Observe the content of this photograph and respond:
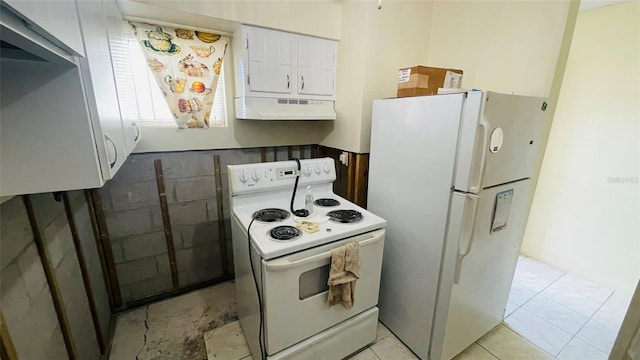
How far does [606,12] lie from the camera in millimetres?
2176

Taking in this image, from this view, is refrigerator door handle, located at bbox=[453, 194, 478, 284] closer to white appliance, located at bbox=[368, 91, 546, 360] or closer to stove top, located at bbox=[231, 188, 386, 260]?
white appliance, located at bbox=[368, 91, 546, 360]

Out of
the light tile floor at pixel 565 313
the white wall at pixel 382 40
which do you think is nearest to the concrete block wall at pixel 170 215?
the white wall at pixel 382 40

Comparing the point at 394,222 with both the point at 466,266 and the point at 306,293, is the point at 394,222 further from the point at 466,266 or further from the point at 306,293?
the point at 306,293

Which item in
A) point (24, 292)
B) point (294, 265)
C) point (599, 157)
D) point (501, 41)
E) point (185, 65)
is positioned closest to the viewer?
point (24, 292)

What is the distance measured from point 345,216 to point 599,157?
2.51 meters

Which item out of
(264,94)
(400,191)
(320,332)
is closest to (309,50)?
(264,94)

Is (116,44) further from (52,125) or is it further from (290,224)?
(290,224)

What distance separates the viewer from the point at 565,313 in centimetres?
219

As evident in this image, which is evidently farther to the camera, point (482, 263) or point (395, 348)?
point (395, 348)

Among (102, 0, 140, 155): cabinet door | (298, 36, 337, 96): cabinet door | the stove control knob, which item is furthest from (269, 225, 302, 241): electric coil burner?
(298, 36, 337, 96): cabinet door

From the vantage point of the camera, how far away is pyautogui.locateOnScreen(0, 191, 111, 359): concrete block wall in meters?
0.89

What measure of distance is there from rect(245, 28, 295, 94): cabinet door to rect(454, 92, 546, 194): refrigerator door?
4.39 ft

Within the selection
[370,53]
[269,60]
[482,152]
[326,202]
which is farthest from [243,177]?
[482,152]

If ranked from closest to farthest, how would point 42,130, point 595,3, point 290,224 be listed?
1. point 42,130
2. point 290,224
3. point 595,3
